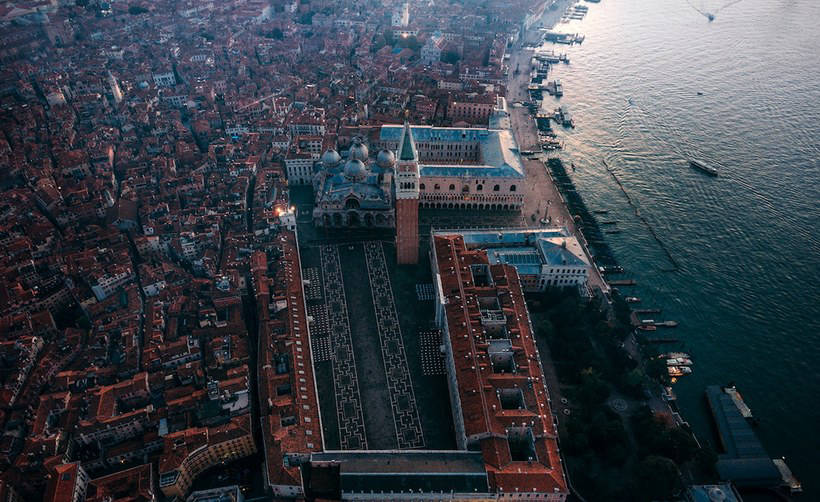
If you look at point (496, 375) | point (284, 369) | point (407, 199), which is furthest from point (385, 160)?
point (496, 375)

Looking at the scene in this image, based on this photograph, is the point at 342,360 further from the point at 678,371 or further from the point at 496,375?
the point at 678,371

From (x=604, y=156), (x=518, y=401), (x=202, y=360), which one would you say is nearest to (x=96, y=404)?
(x=202, y=360)

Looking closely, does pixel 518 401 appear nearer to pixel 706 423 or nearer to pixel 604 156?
pixel 706 423

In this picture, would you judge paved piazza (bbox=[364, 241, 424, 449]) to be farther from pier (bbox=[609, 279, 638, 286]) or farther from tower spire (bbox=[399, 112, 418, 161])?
pier (bbox=[609, 279, 638, 286])

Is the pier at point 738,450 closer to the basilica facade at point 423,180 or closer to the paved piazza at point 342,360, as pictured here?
the paved piazza at point 342,360

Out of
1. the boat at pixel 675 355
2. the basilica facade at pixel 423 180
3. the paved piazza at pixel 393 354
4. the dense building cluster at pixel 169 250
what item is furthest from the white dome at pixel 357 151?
the boat at pixel 675 355

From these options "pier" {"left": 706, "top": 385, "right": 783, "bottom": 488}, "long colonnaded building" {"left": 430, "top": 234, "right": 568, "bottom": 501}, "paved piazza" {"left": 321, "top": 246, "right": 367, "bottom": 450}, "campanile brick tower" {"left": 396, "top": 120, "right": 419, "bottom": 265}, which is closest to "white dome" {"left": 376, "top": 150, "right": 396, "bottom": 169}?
"campanile brick tower" {"left": 396, "top": 120, "right": 419, "bottom": 265}
